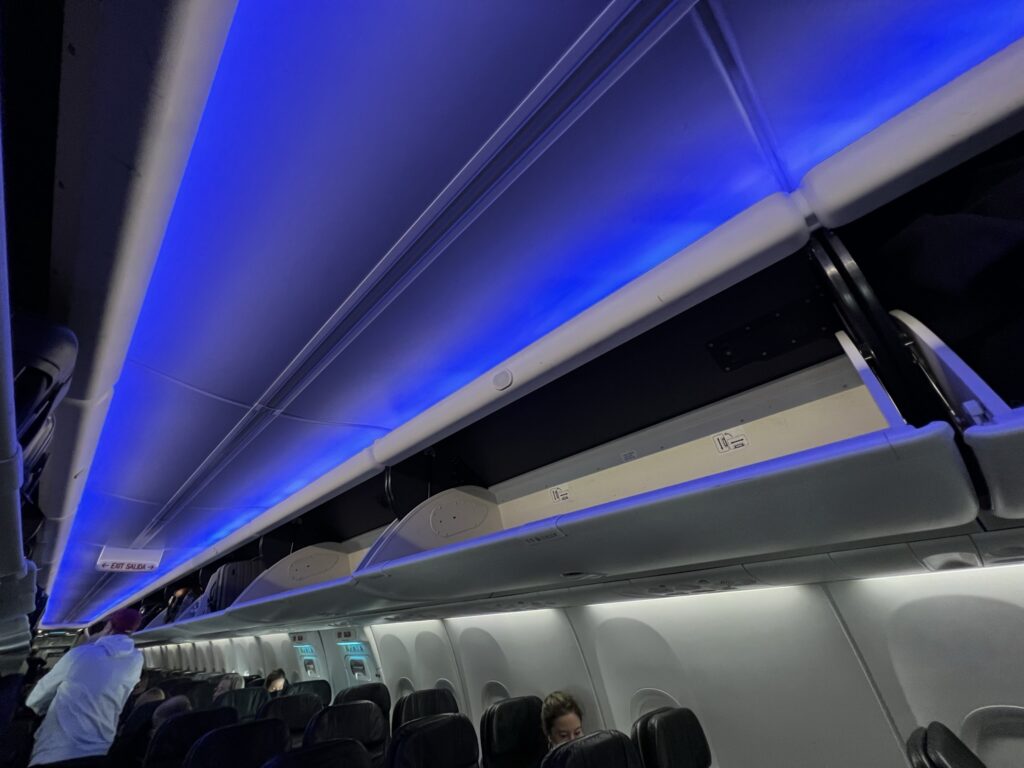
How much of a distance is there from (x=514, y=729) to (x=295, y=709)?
3356mm

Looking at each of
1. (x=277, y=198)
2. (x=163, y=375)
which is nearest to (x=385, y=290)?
(x=277, y=198)

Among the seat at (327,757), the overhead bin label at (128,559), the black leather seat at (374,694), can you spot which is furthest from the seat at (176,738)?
the overhead bin label at (128,559)

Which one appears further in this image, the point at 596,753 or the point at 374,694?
the point at 374,694

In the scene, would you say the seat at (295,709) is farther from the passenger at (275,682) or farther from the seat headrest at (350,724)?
the passenger at (275,682)

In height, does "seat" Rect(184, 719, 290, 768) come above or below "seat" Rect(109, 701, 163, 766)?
above

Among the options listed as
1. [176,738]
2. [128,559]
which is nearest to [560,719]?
[176,738]

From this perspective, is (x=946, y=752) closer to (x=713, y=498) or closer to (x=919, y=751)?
(x=919, y=751)

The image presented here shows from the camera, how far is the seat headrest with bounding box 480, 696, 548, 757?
370 cm

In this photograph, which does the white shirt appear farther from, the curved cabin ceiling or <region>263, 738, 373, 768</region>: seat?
the curved cabin ceiling

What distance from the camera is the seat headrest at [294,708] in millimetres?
5098

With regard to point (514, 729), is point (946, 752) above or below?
above

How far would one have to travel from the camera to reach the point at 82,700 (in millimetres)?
3562

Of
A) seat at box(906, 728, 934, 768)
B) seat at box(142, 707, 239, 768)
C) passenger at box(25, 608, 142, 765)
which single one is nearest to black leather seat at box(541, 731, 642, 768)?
seat at box(906, 728, 934, 768)

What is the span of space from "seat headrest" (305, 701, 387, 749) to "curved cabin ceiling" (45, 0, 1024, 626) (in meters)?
3.82
